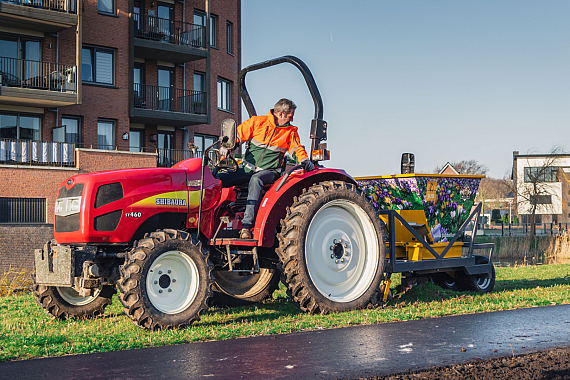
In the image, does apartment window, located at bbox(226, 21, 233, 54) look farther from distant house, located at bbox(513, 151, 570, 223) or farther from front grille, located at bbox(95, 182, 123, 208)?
distant house, located at bbox(513, 151, 570, 223)

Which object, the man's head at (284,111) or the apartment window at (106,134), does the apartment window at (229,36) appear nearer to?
the apartment window at (106,134)

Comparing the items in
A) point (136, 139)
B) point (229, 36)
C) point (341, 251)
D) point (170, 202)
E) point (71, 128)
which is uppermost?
point (229, 36)

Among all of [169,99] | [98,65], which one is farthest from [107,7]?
[169,99]

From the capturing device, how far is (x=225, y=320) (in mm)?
7469

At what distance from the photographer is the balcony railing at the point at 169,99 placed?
29422 millimetres

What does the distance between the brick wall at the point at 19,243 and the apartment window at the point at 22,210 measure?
1.79 m

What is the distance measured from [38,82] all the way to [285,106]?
66.3ft

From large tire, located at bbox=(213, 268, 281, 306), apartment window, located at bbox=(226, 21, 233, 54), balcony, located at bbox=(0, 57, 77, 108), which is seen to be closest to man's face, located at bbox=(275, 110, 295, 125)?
large tire, located at bbox=(213, 268, 281, 306)

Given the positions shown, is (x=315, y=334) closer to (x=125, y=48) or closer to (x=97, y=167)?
(x=97, y=167)

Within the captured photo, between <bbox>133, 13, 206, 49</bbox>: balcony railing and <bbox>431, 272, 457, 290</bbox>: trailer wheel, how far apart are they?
22513mm

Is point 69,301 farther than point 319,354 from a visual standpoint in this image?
Yes

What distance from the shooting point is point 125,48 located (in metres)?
28.0

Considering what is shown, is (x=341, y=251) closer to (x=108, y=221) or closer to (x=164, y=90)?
(x=108, y=221)

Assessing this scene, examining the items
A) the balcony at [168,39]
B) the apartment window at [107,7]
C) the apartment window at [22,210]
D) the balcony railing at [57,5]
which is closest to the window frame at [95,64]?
the balcony at [168,39]
